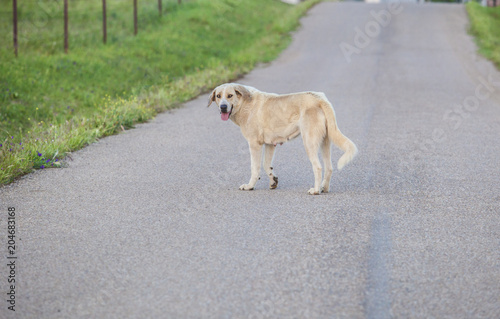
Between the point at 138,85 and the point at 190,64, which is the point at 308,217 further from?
the point at 190,64

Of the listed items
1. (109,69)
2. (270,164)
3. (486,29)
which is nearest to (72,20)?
(109,69)

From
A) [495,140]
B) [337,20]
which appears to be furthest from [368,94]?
[337,20]

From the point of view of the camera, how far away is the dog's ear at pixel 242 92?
22.4 feet

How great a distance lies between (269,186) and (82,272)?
303 cm

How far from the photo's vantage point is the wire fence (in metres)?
17.6

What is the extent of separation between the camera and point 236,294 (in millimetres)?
4008

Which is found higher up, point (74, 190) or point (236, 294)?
point (236, 294)

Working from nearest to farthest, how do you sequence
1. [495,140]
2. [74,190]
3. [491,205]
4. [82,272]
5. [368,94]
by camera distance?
[82,272], [491,205], [74,190], [495,140], [368,94]

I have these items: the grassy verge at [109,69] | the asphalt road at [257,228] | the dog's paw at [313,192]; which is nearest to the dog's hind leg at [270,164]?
the asphalt road at [257,228]
